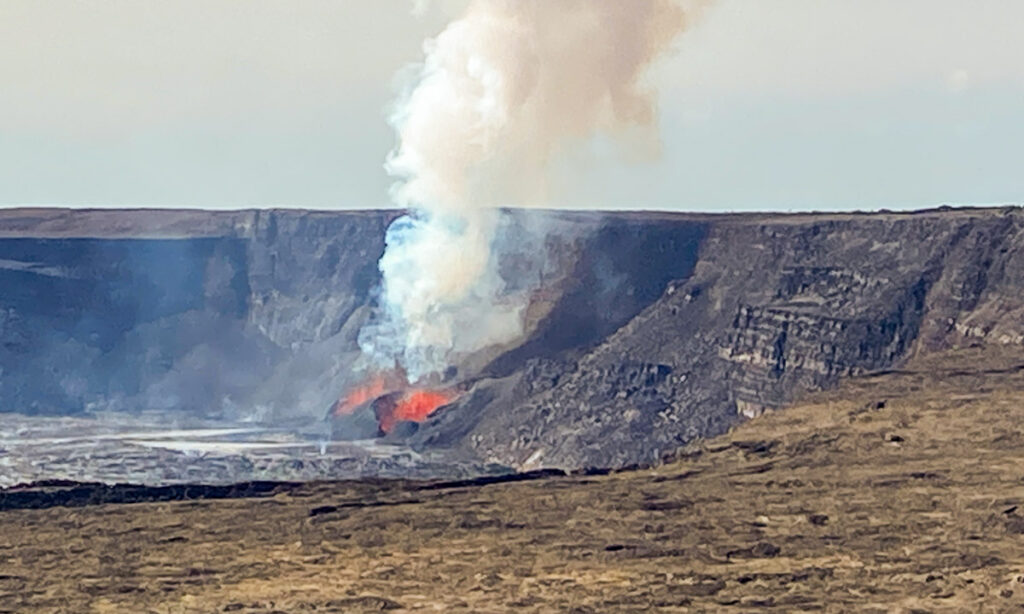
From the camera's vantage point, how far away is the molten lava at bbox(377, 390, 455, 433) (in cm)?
12506

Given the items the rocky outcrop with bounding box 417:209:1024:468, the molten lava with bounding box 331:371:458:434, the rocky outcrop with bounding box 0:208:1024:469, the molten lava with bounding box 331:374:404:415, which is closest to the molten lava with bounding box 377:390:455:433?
the molten lava with bounding box 331:371:458:434

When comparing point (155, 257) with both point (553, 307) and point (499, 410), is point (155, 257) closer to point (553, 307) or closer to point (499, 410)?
point (553, 307)

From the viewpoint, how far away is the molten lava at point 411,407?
125062mm

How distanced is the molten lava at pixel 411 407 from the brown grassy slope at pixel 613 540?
55.3m

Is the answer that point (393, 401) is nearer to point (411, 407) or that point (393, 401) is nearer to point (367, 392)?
point (411, 407)

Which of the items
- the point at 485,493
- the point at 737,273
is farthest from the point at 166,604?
the point at 737,273

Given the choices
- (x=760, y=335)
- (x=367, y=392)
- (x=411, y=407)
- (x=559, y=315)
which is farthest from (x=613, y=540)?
(x=367, y=392)

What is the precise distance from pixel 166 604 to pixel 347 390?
294ft

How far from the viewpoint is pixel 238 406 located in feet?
481

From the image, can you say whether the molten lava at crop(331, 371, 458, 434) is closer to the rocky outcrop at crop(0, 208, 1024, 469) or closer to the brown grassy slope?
the rocky outcrop at crop(0, 208, 1024, 469)

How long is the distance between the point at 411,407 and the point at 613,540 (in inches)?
2838

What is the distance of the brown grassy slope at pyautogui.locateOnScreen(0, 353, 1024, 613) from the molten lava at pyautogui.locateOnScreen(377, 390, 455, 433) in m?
55.3

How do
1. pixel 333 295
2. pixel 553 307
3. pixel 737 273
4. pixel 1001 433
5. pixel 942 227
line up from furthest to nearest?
pixel 333 295
pixel 553 307
pixel 737 273
pixel 942 227
pixel 1001 433

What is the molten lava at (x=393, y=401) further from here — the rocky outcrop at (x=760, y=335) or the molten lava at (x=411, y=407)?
the rocky outcrop at (x=760, y=335)
